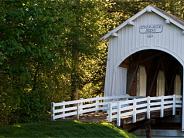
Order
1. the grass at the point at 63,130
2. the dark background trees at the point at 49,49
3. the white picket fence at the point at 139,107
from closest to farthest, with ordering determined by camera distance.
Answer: the grass at the point at 63,130 → the dark background trees at the point at 49,49 → the white picket fence at the point at 139,107

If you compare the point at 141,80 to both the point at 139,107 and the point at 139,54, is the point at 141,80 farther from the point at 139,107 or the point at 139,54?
the point at 139,107

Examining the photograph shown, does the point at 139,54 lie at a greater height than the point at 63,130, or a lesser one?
greater

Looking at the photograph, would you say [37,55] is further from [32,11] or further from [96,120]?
[96,120]

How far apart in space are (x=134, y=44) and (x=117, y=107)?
649 centimetres

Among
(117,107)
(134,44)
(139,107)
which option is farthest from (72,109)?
(134,44)

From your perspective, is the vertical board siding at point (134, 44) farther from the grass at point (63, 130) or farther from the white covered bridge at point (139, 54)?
the grass at point (63, 130)

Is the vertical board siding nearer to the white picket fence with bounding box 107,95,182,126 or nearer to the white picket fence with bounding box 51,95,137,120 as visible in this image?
the white picket fence with bounding box 107,95,182,126

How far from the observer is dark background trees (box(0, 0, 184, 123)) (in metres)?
16.7

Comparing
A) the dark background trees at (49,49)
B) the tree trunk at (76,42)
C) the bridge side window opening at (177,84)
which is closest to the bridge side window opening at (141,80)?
the dark background trees at (49,49)

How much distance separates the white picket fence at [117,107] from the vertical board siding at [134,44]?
124 cm

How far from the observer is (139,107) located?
74.6 feet

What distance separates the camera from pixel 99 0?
31047 mm

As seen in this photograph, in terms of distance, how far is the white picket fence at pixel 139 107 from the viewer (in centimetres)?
2064

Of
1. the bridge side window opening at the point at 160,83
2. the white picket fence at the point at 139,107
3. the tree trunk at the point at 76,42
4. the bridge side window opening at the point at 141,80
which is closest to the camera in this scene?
the white picket fence at the point at 139,107
